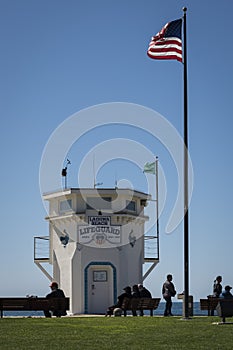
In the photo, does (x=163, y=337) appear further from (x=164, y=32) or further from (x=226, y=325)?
(x=164, y=32)

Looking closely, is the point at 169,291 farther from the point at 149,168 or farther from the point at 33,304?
the point at 149,168

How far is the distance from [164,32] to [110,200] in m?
11.6

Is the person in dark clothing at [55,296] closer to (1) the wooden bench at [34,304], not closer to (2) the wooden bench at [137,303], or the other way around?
(1) the wooden bench at [34,304]

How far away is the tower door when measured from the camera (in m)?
33.9

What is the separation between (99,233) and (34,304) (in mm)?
8399

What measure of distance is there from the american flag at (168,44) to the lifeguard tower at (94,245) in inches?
425

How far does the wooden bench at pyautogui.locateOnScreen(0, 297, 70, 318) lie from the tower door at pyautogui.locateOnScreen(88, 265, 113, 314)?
7.46 meters

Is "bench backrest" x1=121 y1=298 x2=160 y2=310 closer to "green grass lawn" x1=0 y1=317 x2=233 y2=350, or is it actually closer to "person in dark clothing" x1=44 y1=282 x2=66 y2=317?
"person in dark clothing" x1=44 y1=282 x2=66 y2=317

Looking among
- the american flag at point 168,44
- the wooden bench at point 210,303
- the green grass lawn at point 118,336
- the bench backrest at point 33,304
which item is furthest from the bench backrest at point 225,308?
the bench backrest at point 33,304

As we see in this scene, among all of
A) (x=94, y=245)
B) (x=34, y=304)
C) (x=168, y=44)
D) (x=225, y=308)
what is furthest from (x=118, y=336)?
(x=94, y=245)

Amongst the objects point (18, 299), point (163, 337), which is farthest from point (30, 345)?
point (18, 299)

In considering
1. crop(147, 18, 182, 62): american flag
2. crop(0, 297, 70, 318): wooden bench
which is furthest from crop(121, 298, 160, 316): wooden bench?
crop(147, 18, 182, 62): american flag

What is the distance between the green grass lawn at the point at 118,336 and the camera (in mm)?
13984

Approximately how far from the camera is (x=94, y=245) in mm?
34188
